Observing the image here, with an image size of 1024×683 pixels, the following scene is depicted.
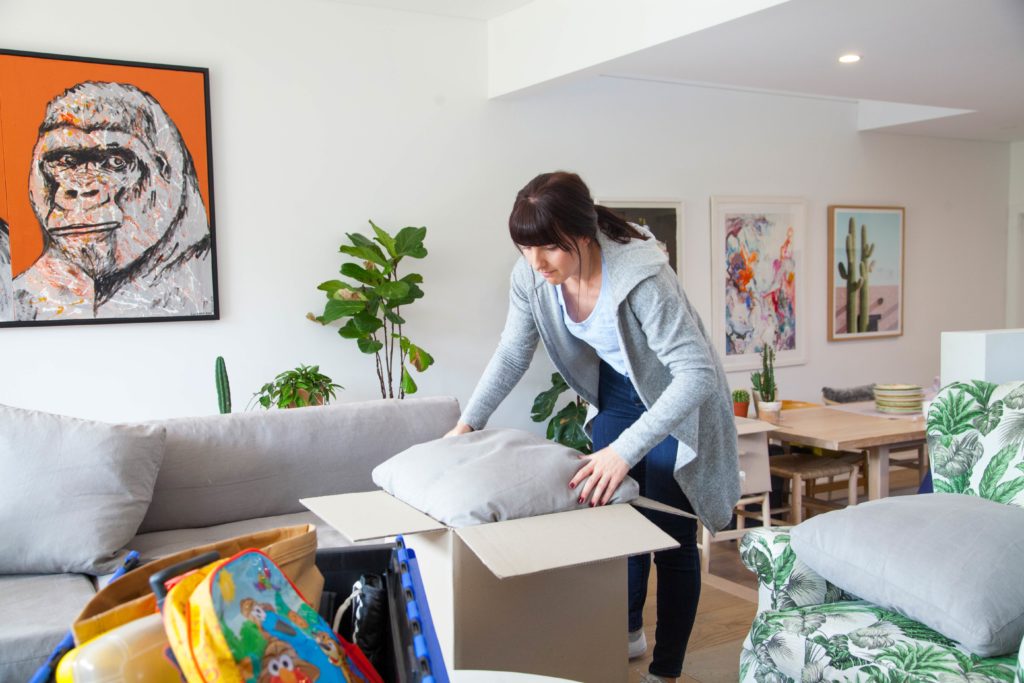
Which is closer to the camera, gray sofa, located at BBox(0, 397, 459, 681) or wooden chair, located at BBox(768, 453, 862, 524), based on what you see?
gray sofa, located at BBox(0, 397, 459, 681)

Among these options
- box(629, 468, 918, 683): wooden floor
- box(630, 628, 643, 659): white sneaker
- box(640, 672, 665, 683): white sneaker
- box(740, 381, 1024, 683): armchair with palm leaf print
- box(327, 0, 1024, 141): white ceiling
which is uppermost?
box(327, 0, 1024, 141): white ceiling

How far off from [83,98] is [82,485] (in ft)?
7.06

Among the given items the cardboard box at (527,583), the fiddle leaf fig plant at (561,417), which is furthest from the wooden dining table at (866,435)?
the cardboard box at (527,583)

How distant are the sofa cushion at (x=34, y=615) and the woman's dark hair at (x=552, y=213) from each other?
126 cm

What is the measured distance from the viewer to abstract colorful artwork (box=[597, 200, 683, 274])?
210 inches

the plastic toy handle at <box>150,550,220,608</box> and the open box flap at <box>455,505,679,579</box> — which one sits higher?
the plastic toy handle at <box>150,550,220,608</box>

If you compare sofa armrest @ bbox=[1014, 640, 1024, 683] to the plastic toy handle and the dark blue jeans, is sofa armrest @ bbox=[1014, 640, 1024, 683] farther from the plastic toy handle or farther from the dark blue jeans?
the plastic toy handle

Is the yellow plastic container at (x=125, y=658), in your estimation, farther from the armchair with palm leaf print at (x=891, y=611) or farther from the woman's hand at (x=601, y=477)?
the armchair with palm leaf print at (x=891, y=611)

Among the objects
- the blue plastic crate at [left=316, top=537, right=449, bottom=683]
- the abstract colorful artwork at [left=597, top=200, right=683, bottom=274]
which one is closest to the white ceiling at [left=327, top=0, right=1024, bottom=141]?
the abstract colorful artwork at [left=597, top=200, right=683, bottom=274]

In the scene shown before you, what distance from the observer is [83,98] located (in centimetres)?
385

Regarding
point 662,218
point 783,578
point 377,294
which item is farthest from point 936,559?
point 662,218

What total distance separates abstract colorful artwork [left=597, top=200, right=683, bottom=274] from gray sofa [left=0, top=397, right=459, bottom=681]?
2.69 meters

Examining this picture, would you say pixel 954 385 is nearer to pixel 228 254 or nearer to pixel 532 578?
pixel 532 578

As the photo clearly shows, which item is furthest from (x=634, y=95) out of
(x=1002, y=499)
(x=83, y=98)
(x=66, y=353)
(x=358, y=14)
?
A: (x=1002, y=499)
